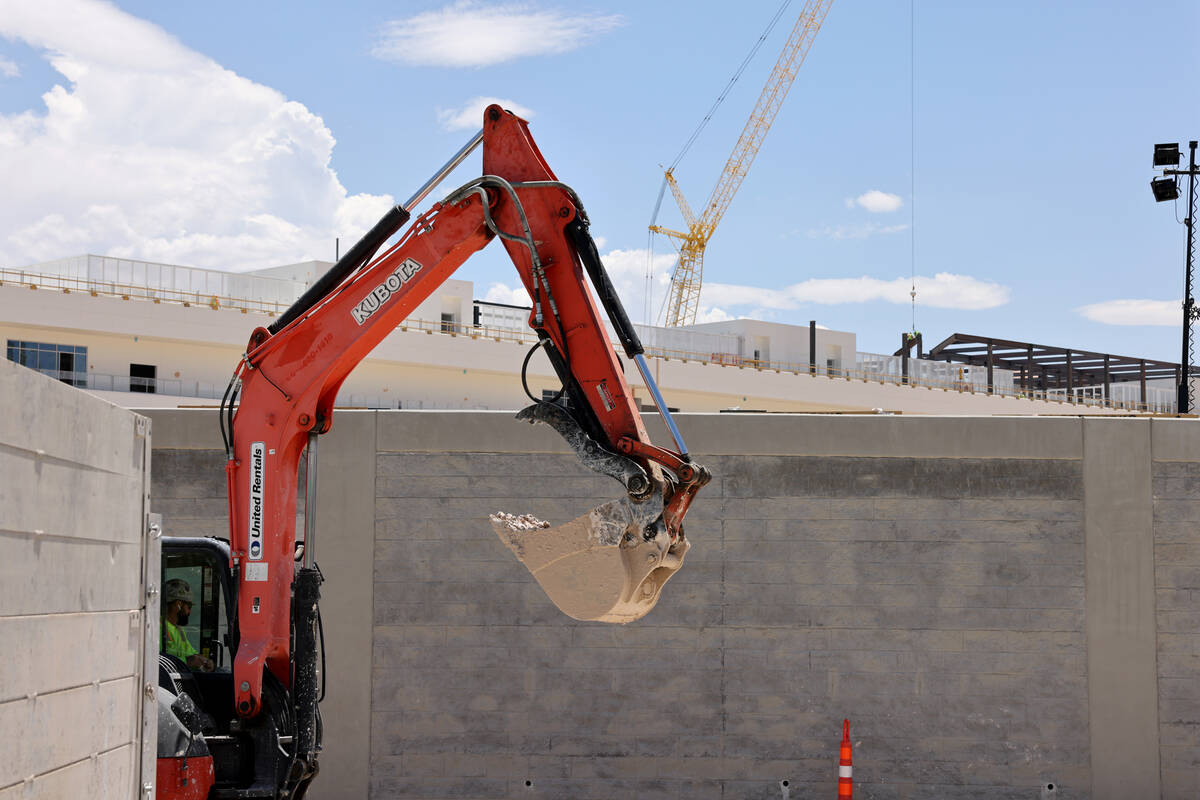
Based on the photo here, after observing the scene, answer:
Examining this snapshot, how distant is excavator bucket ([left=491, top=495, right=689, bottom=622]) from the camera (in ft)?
23.9

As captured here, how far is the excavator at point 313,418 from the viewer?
26.2 feet

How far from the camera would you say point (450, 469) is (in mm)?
14336

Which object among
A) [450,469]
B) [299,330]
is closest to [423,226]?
[299,330]

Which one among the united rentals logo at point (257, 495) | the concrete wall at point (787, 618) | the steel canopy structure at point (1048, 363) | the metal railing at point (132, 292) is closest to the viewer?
the united rentals logo at point (257, 495)

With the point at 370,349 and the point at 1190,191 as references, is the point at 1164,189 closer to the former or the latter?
the point at 1190,191

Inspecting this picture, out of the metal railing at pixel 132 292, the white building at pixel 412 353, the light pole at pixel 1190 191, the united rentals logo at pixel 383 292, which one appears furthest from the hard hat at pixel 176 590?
the metal railing at pixel 132 292

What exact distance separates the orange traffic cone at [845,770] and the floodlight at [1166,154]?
57.3 ft

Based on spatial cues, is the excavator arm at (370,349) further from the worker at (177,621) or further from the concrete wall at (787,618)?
the concrete wall at (787,618)

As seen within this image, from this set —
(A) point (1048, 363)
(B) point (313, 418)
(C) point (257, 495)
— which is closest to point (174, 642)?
(C) point (257, 495)

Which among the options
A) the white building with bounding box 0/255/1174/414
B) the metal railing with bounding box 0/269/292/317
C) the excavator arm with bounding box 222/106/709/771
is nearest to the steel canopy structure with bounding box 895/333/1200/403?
the white building with bounding box 0/255/1174/414

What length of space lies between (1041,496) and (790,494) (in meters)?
2.89

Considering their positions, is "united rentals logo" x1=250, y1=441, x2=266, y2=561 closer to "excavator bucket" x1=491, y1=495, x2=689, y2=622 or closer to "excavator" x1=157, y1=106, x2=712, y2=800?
"excavator" x1=157, y1=106, x2=712, y2=800

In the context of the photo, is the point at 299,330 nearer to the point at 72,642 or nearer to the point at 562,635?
the point at 72,642

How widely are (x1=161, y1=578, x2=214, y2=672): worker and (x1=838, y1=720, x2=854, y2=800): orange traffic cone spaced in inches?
284
